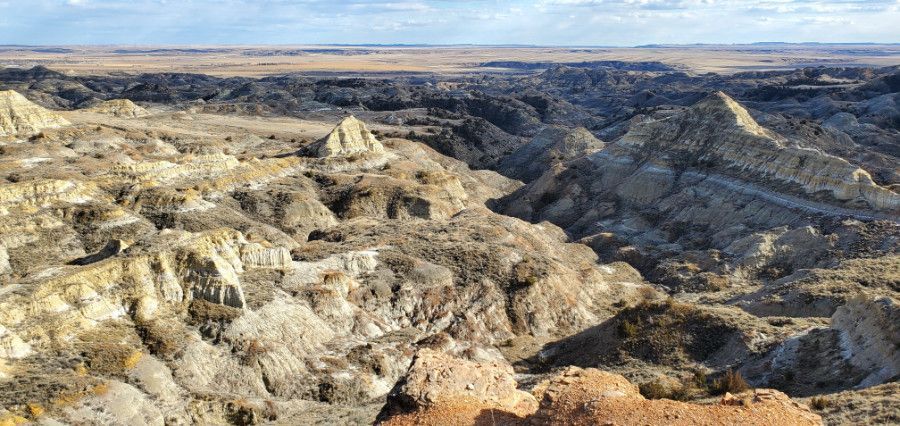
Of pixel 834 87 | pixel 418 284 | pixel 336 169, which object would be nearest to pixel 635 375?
pixel 418 284

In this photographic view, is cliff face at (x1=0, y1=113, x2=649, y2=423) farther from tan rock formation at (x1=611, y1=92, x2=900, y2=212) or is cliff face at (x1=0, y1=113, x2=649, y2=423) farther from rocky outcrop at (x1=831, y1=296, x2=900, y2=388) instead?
tan rock formation at (x1=611, y1=92, x2=900, y2=212)

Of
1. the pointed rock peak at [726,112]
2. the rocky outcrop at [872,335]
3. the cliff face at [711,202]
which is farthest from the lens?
the pointed rock peak at [726,112]

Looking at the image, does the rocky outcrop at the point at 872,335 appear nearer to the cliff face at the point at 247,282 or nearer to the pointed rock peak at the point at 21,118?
the cliff face at the point at 247,282

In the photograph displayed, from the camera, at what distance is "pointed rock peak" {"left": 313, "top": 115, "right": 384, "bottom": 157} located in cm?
7075

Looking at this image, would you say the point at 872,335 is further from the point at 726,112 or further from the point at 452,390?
the point at 726,112

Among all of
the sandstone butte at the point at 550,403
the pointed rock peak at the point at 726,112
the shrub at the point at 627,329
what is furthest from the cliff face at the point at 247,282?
the pointed rock peak at the point at 726,112

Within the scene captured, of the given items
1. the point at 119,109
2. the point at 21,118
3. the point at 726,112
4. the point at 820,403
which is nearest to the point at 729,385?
the point at 820,403

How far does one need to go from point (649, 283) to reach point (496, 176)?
40.3 m

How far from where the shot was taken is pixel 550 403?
18.0 metres

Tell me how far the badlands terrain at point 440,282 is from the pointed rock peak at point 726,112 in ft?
0.96

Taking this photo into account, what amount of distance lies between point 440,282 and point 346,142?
1477 inches

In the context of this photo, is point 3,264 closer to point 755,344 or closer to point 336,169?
point 336,169

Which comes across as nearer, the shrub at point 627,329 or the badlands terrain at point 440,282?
the badlands terrain at point 440,282

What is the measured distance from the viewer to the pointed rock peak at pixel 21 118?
220ft
